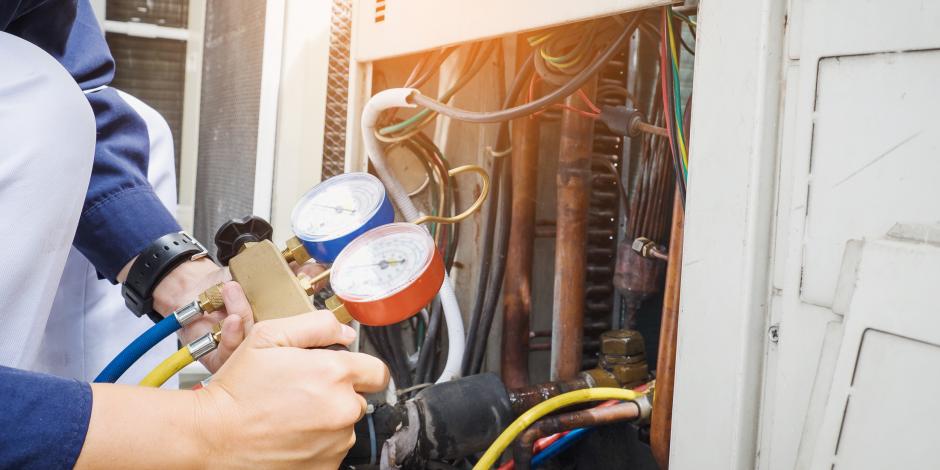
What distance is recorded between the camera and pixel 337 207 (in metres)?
0.96

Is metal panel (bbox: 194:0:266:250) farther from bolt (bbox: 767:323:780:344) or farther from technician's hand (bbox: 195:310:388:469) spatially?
bolt (bbox: 767:323:780:344)

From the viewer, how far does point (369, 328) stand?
1.49 m

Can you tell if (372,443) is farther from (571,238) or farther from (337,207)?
(571,238)

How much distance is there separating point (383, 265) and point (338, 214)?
0.16 metres

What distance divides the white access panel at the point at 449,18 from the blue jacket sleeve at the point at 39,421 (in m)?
0.59

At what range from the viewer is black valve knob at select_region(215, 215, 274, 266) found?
93 cm

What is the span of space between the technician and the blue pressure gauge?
4.5 inches

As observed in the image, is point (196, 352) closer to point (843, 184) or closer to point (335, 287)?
point (335, 287)

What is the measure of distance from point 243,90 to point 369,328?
0.64 metres

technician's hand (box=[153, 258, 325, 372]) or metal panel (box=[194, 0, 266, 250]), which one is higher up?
metal panel (box=[194, 0, 266, 250])

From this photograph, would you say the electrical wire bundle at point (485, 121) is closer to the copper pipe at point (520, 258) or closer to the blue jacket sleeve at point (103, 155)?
the copper pipe at point (520, 258)

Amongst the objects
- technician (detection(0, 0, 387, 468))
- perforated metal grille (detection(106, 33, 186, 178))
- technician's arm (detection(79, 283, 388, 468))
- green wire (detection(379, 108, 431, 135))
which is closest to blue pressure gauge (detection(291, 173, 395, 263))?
technician (detection(0, 0, 387, 468))

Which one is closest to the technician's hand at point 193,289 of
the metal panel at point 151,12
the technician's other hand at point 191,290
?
the technician's other hand at point 191,290

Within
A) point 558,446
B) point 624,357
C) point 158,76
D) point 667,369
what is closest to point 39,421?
point 667,369
